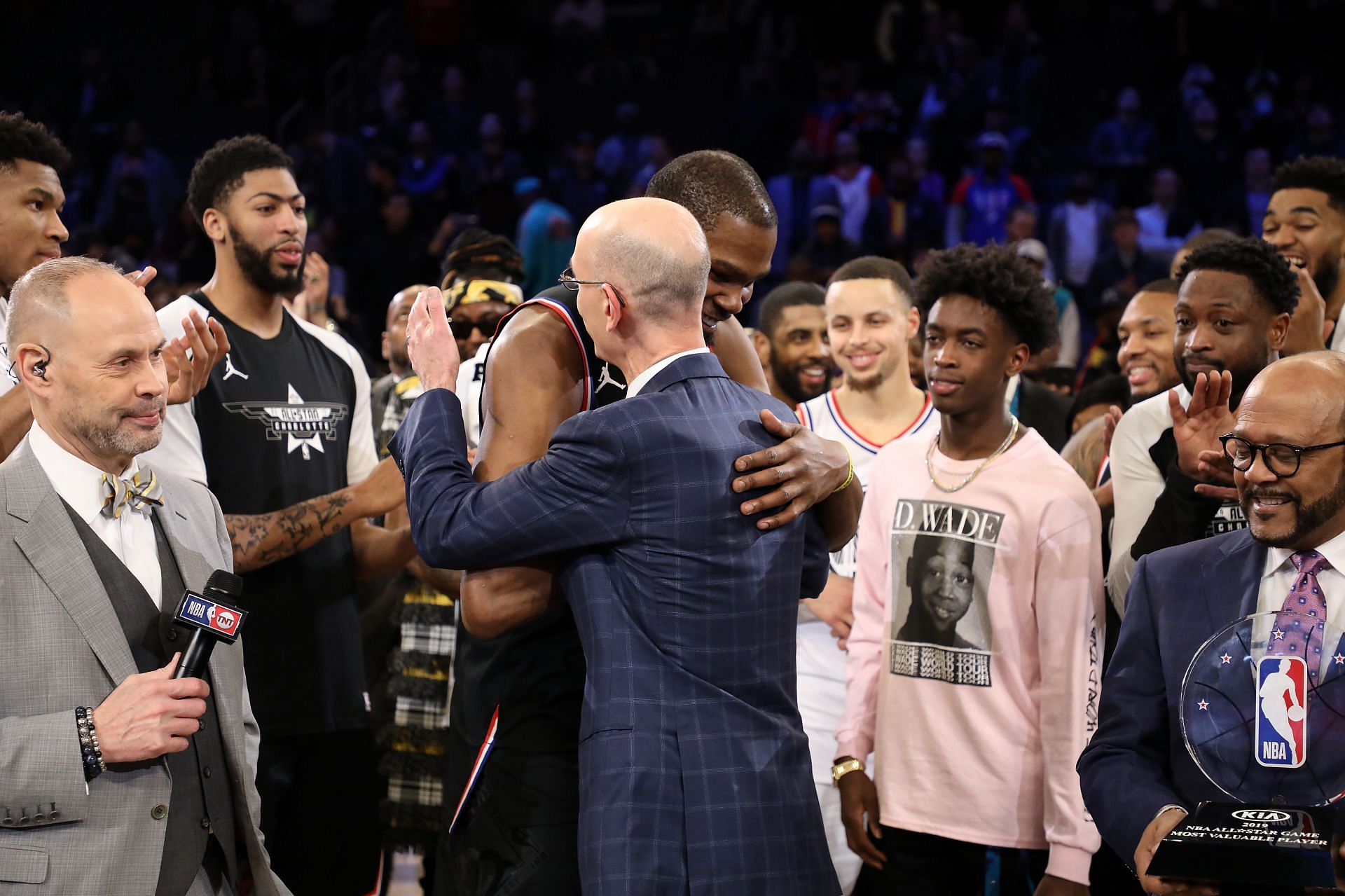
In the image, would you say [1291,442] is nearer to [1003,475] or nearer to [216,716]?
[1003,475]

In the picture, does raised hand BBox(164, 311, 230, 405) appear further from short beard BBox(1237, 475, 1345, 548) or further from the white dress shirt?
short beard BBox(1237, 475, 1345, 548)

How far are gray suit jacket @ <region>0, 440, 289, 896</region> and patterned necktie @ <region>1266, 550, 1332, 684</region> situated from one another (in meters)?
2.19

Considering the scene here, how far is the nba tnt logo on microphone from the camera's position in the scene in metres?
2.57

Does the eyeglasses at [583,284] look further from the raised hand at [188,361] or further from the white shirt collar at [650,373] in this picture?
the raised hand at [188,361]

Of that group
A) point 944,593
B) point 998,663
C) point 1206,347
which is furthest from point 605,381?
point 1206,347

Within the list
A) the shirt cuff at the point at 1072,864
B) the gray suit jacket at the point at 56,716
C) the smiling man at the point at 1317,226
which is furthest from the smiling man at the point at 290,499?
the smiling man at the point at 1317,226

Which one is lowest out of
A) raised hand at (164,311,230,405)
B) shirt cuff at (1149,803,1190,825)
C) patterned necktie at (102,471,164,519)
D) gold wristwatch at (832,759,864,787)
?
gold wristwatch at (832,759,864,787)

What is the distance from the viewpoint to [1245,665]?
2.71 metres

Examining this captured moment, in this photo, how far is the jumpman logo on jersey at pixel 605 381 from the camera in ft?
9.27

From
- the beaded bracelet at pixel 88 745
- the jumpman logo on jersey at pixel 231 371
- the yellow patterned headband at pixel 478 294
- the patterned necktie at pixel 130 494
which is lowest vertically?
the beaded bracelet at pixel 88 745

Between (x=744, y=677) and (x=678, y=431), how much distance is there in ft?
1.53

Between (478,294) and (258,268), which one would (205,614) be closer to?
(258,268)

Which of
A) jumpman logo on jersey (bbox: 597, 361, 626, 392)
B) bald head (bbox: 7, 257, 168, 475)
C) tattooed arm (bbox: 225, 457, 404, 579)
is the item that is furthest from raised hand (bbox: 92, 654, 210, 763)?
tattooed arm (bbox: 225, 457, 404, 579)

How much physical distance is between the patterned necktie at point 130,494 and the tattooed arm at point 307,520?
958mm
